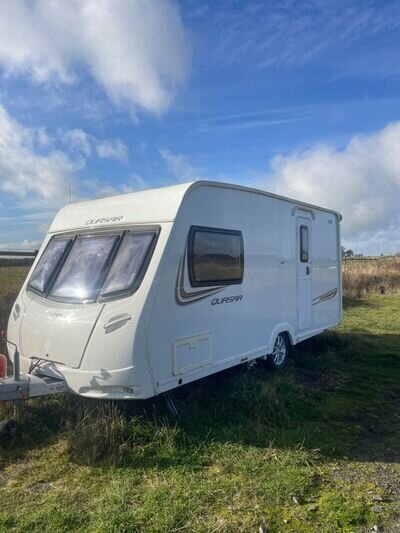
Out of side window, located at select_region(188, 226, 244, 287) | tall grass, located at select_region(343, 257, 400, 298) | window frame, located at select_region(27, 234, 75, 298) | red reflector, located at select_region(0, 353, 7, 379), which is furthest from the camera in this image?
tall grass, located at select_region(343, 257, 400, 298)

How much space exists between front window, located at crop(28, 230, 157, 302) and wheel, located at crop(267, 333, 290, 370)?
2.97 meters

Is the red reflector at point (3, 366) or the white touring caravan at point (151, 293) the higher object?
the white touring caravan at point (151, 293)

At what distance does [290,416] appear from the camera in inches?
213

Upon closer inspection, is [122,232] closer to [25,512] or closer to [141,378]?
[141,378]

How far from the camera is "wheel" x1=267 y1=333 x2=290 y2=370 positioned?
703 cm

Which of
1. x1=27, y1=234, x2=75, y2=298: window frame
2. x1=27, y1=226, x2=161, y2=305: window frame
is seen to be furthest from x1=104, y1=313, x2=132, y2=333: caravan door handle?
x1=27, y1=234, x2=75, y2=298: window frame

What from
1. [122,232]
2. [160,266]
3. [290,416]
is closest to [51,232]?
[122,232]

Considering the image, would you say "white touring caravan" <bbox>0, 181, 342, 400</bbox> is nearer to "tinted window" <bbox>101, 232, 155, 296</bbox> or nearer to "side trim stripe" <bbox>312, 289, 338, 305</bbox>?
"tinted window" <bbox>101, 232, 155, 296</bbox>

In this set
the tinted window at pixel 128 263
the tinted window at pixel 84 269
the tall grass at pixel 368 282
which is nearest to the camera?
the tinted window at pixel 128 263

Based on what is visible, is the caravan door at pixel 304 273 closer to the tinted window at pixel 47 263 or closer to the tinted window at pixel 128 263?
the tinted window at pixel 128 263

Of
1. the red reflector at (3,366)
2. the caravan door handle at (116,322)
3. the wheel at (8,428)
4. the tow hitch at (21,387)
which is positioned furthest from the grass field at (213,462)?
the caravan door handle at (116,322)

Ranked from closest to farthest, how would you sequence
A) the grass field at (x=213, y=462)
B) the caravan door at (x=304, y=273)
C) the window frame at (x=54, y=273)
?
1. the grass field at (x=213, y=462)
2. the window frame at (x=54, y=273)
3. the caravan door at (x=304, y=273)

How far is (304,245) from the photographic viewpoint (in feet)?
25.8

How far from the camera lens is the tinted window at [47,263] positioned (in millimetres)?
5539
